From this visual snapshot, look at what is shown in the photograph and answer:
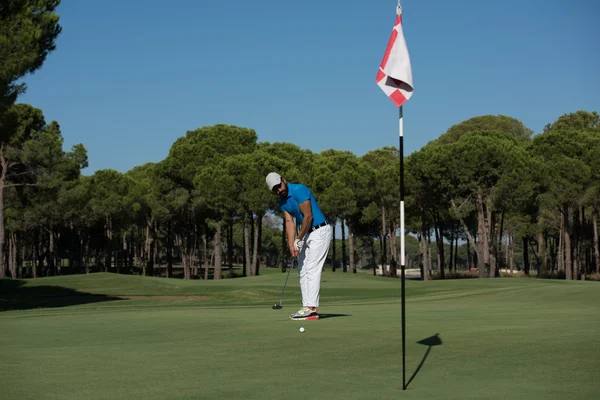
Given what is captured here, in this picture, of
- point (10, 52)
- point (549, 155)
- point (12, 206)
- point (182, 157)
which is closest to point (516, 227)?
point (549, 155)

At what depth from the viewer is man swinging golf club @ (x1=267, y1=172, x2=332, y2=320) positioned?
36.6 ft

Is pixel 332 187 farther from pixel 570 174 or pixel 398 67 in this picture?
pixel 398 67

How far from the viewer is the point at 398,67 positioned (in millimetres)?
7441

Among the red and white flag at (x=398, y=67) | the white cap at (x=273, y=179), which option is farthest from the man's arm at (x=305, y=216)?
the red and white flag at (x=398, y=67)

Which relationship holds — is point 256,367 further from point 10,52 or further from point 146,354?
point 10,52

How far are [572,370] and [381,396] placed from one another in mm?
2129

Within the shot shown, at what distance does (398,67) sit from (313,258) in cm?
474

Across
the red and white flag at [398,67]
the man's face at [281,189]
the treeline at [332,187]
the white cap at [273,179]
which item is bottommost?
the man's face at [281,189]

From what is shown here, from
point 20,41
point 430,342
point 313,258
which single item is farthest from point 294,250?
point 20,41

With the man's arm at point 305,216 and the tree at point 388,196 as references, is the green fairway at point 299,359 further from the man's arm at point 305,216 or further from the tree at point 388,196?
the tree at point 388,196

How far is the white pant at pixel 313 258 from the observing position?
11477mm

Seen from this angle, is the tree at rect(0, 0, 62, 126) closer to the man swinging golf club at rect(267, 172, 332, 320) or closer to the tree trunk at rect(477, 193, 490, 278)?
the man swinging golf club at rect(267, 172, 332, 320)

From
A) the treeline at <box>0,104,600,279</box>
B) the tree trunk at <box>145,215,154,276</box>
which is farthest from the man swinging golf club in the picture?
the tree trunk at <box>145,215,154,276</box>

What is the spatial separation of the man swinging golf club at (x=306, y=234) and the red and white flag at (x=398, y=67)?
3904 millimetres
